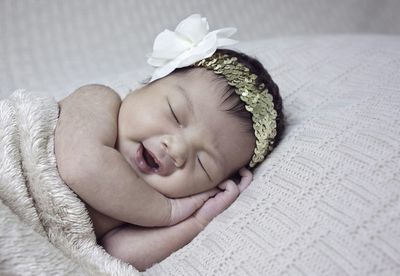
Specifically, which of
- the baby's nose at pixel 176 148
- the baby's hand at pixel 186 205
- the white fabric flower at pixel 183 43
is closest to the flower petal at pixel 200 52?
the white fabric flower at pixel 183 43

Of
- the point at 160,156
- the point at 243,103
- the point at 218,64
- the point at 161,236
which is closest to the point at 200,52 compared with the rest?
the point at 218,64

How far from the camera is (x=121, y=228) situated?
1.13 m

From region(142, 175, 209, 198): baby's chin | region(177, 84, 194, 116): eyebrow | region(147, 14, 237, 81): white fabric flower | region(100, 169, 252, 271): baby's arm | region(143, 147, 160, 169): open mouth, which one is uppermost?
region(147, 14, 237, 81): white fabric flower

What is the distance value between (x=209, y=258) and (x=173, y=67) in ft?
1.49

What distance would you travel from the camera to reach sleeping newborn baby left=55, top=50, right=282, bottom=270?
1.05 m

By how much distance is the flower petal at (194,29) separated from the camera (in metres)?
1.20

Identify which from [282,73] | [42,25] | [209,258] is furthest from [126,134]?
[42,25]

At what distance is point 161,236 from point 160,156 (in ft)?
0.55

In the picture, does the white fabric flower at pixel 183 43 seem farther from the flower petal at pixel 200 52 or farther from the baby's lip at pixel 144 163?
the baby's lip at pixel 144 163

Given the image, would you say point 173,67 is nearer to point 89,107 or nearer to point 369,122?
point 89,107

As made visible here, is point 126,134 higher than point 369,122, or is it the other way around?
point 126,134

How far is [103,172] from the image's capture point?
101 cm

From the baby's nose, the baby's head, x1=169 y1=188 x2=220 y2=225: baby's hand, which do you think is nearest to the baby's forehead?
the baby's head

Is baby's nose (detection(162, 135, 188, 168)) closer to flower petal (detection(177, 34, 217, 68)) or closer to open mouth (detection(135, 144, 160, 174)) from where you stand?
open mouth (detection(135, 144, 160, 174))
